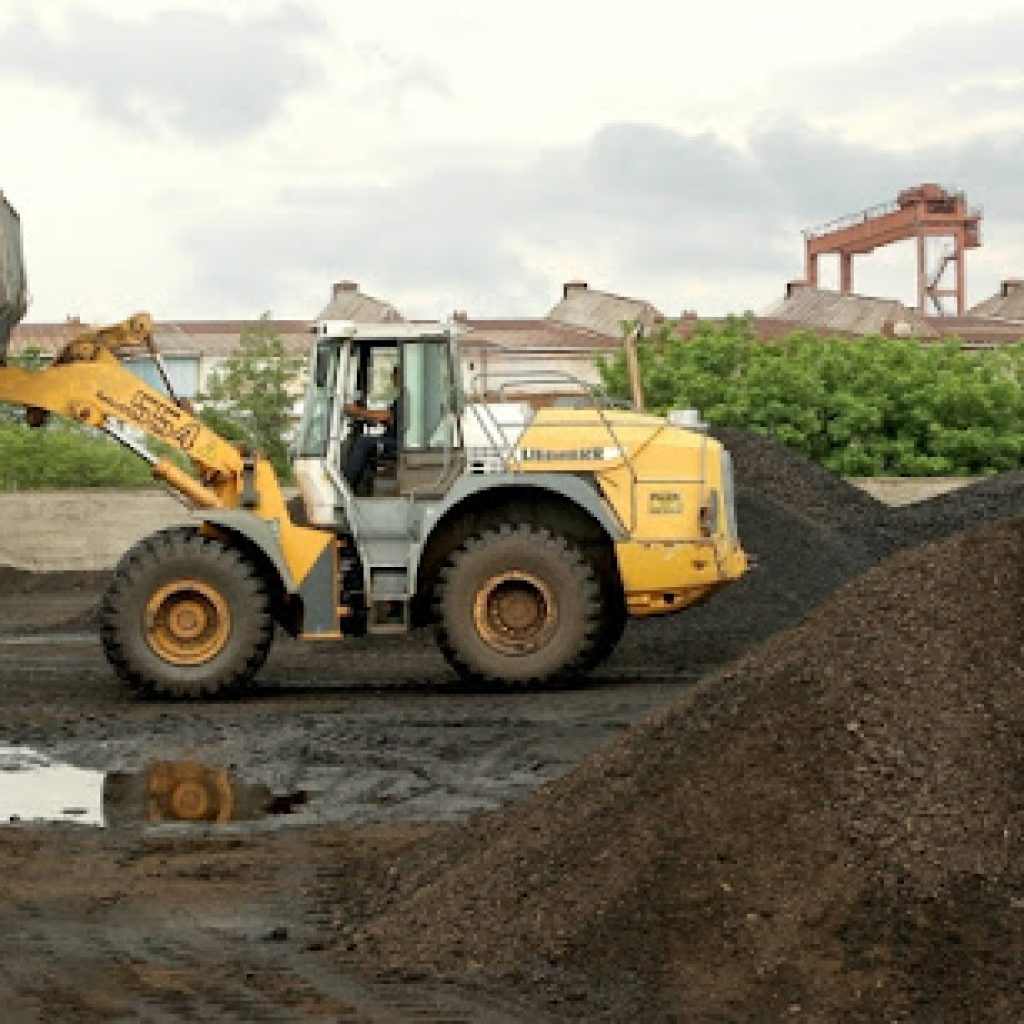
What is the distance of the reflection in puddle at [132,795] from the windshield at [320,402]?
4.19 m

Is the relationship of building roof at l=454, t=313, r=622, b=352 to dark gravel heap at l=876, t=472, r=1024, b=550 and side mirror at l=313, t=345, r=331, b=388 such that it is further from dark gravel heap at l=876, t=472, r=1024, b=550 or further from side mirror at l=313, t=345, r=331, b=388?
side mirror at l=313, t=345, r=331, b=388

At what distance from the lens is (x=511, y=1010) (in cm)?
776

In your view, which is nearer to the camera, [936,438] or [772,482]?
[772,482]

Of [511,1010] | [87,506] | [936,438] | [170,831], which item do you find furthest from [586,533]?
[936,438]

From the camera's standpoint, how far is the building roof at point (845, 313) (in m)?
68.9

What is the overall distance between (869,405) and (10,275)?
30.3 m

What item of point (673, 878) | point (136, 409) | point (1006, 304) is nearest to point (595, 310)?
point (1006, 304)

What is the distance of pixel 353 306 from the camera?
68812 mm

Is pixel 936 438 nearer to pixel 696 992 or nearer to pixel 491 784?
pixel 491 784

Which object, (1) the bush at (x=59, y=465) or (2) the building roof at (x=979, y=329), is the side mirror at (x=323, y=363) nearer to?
(1) the bush at (x=59, y=465)

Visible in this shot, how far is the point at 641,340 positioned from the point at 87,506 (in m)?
16.9

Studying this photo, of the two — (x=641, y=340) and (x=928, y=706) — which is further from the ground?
(x=641, y=340)

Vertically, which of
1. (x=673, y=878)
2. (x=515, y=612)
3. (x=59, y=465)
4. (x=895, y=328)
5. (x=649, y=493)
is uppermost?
(x=895, y=328)

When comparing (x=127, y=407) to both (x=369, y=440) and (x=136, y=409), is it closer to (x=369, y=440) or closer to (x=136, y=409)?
(x=136, y=409)
